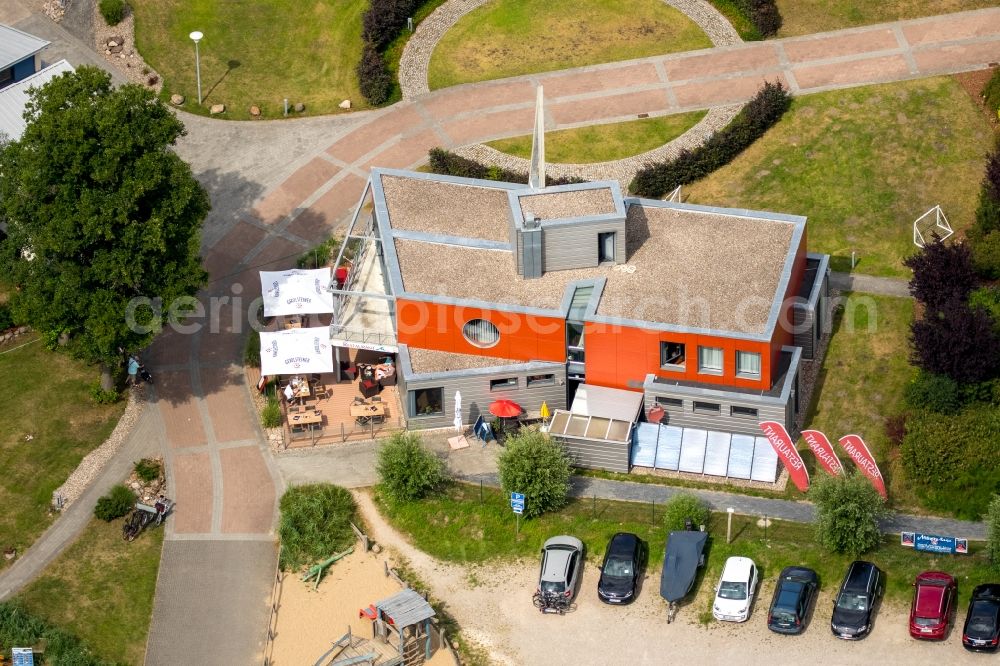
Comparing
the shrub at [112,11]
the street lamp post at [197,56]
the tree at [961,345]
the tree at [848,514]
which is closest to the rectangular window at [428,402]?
the tree at [848,514]

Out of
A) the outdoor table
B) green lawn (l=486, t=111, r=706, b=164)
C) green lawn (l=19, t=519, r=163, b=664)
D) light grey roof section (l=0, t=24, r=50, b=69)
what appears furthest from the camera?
green lawn (l=486, t=111, r=706, b=164)

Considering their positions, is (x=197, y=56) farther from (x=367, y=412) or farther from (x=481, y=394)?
(x=481, y=394)

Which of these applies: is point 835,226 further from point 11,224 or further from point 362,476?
point 11,224

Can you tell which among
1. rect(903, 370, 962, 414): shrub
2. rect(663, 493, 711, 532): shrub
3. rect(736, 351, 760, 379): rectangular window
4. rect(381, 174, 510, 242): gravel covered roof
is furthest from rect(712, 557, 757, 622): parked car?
rect(381, 174, 510, 242): gravel covered roof

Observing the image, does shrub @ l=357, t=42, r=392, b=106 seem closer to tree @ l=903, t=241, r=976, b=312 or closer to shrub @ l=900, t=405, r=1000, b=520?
tree @ l=903, t=241, r=976, b=312

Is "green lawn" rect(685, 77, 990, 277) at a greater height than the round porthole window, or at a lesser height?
greater

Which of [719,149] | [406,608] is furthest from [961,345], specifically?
[406,608]

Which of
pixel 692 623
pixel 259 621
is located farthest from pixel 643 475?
pixel 259 621
